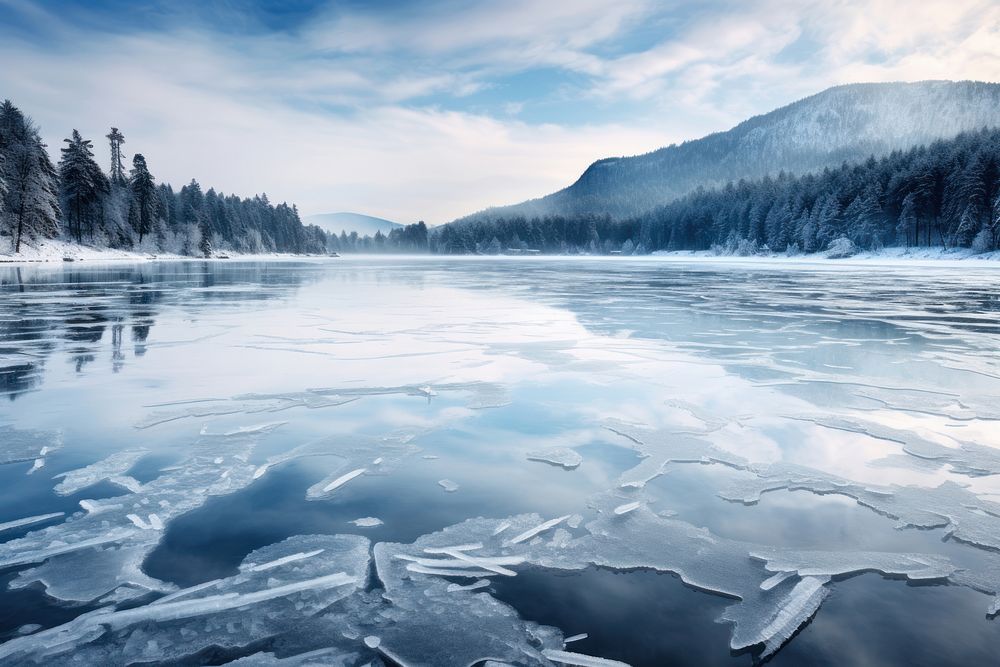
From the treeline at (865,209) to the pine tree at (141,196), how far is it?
95.5 m

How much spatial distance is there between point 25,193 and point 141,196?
2732 cm

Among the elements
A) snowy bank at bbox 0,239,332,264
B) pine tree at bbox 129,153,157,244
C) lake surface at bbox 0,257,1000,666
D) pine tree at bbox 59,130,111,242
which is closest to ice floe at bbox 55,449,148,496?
lake surface at bbox 0,257,1000,666

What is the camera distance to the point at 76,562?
3564mm

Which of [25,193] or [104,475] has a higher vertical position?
[25,193]

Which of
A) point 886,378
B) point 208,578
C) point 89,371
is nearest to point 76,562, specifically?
point 208,578

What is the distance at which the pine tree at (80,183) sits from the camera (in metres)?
64.2

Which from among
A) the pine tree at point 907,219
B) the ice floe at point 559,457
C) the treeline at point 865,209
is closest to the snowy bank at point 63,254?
the ice floe at point 559,457

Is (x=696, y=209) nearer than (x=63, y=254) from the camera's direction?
No

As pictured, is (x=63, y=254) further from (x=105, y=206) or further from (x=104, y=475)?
(x=104, y=475)

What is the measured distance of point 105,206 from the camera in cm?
7231

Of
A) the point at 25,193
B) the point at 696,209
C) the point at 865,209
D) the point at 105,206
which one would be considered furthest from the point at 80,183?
the point at 696,209

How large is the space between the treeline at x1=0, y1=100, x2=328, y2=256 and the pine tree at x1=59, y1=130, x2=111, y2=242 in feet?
0.30

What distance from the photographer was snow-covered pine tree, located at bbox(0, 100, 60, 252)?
165 feet

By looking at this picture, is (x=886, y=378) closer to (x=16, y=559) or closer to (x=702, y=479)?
(x=702, y=479)
